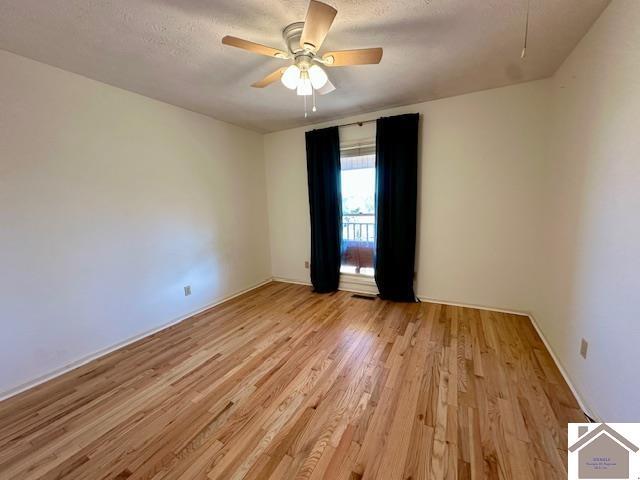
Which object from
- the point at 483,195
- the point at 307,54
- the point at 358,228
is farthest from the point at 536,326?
the point at 307,54

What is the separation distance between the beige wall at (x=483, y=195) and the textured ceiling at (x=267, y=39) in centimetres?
29

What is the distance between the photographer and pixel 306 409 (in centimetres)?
164

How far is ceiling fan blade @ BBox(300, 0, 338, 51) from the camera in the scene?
3.87ft

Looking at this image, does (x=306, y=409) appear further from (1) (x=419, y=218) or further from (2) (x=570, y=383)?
(1) (x=419, y=218)

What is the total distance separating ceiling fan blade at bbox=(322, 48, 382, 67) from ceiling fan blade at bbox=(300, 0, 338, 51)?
0.44 feet

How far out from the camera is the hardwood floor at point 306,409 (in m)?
1.30

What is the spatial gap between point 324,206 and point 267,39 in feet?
7.06

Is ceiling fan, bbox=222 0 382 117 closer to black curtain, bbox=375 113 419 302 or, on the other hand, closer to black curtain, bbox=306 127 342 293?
black curtain, bbox=375 113 419 302

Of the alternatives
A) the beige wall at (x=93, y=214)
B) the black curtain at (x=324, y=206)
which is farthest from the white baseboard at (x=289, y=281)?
the beige wall at (x=93, y=214)

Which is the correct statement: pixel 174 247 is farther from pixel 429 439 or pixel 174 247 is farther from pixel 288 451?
pixel 429 439

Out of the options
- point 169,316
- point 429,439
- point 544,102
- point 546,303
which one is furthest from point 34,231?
point 544,102

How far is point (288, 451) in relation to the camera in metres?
1.37

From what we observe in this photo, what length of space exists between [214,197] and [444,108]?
9.94 ft

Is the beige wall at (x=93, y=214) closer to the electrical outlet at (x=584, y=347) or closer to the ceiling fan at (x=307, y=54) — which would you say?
the ceiling fan at (x=307, y=54)
